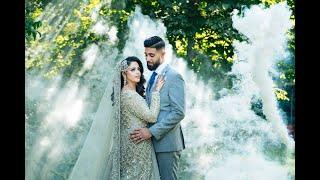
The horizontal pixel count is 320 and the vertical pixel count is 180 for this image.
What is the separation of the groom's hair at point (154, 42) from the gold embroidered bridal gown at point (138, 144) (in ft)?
1.52

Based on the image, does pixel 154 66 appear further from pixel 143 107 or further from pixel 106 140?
pixel 106 140

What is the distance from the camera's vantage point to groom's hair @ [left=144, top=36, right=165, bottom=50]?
529cm

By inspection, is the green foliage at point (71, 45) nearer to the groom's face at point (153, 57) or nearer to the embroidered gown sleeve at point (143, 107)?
the groom's face at point (153, 57)

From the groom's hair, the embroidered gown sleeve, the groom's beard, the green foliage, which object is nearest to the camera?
the embroidered gown sleeve

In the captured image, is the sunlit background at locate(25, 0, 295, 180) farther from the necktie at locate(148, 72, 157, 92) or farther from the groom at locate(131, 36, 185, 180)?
the necktie at locate(148, 72, 157, 92)

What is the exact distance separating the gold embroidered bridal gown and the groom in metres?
0.04

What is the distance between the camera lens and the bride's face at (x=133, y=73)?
5004 mm

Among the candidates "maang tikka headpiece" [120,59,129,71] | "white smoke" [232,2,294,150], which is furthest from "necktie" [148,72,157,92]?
"white smoke" [232,2,294,150]

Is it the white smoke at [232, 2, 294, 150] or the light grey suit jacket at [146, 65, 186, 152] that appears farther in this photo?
the white smoke at [232, 2, 294, 150]

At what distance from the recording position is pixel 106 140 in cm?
504
